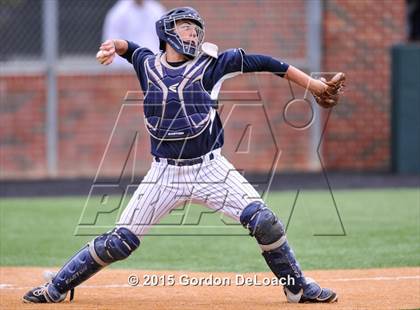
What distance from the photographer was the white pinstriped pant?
22.9ft

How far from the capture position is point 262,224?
681 centimetres

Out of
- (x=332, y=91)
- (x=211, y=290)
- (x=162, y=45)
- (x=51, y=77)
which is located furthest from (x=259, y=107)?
(x=332, y=91)

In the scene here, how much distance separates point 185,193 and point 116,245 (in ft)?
1.88

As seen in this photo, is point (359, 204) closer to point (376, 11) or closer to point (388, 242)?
point (388, 242)

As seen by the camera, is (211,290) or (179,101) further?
(211,290)

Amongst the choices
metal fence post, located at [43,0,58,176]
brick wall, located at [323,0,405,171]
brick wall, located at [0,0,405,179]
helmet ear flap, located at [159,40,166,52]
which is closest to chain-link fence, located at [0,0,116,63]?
metal fence post, located at [43,0,58,176]

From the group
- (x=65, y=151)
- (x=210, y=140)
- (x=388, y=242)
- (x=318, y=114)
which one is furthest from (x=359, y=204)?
(x=210, y=140)

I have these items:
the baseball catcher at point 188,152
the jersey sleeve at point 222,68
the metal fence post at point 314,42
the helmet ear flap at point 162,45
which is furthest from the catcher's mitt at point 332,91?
the metal fence post at point 314,42

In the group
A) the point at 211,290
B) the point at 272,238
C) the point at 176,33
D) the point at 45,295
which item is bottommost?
the point at 211,290

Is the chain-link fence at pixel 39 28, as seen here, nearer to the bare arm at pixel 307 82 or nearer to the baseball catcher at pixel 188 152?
the baseball catcher at pixel 188 152

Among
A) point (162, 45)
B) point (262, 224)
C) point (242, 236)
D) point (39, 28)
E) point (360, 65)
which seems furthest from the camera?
point (360, 65)

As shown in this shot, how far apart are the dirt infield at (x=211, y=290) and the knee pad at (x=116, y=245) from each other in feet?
1.13

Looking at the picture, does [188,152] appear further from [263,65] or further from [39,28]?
[39,28]

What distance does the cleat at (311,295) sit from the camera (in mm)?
7090
